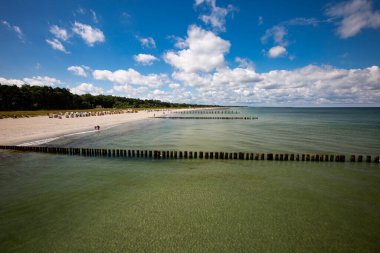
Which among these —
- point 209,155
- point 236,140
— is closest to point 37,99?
point 236,140

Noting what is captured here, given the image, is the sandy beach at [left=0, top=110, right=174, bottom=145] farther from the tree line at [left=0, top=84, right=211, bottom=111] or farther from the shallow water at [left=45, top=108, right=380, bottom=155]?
the tree line at [left=0, top=84, right=211, bottom=111]

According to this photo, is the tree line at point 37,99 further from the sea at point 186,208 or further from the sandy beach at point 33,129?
the sea at point 186,208

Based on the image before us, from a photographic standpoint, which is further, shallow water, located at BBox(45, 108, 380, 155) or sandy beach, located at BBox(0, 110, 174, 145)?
sandy beach, located at BBox(0, 110, 174, 145)

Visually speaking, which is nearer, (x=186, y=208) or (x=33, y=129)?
(x=186, y=208)

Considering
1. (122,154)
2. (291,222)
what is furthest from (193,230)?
(122,154)

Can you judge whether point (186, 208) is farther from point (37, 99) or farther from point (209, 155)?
point (37, 99)

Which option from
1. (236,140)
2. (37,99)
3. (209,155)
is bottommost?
(236,140)

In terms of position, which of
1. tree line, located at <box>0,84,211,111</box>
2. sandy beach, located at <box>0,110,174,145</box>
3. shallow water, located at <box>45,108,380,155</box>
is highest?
tree line, located at <box>0,84,211,111</box>

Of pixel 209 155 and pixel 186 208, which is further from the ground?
pixel 209 155

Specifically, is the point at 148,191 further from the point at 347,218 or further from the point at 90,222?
the point at 347,218

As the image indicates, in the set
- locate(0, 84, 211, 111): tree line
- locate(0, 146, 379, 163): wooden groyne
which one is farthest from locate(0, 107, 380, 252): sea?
locate(0, 84, 211, 111): tree line

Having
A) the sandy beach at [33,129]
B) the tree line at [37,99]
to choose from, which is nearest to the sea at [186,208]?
the sandy beach at [33,129]

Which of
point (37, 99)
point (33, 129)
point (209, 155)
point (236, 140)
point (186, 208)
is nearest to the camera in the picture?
point (186, 208)

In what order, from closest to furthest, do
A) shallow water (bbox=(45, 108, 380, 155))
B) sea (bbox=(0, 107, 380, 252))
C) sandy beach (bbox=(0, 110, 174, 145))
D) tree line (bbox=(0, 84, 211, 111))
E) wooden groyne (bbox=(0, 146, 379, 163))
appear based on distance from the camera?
1. sea (bbox=(0, 107, 380, 252))
2. wooden groyne (bbox=(0, 146, 379, 163))
3. shallow water (bbox=(45, 108, 380, 155))
4. sandy beach (bbox=(0, 110, 174, 145))
5. tree line (bbox=(0, 84, 211, 111))
